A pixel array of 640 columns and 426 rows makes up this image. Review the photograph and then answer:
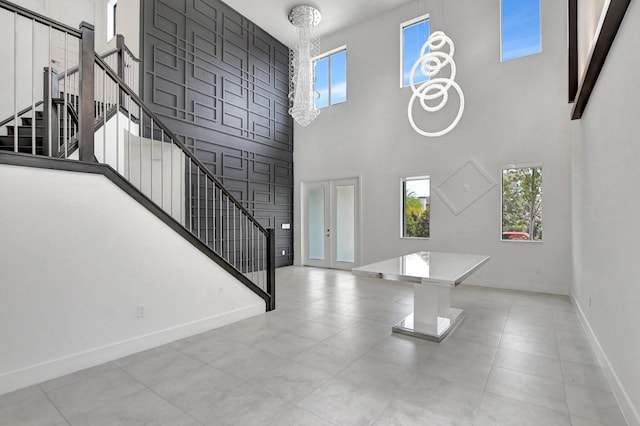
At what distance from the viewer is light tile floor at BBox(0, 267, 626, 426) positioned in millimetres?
2008

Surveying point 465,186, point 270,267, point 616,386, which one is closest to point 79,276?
point 270,267

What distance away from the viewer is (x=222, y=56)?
686 centimetres

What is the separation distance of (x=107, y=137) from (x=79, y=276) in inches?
105

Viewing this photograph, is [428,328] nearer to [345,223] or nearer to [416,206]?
[416,206]

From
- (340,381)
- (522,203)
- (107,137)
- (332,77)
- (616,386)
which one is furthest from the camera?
(332,77)

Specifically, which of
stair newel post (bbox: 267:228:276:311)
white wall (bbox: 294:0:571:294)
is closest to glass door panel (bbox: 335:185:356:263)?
white wall (bbox: 294:0:571:294)

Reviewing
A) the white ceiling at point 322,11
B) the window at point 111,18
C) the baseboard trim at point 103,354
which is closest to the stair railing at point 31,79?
the window at point 111,18

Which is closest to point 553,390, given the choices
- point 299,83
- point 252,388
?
point 252,388

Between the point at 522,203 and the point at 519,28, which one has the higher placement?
the point at 519,28

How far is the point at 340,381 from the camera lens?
8.00ft

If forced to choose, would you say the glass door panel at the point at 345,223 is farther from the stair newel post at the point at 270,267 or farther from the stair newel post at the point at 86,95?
the stair newel post at the point at 86,95

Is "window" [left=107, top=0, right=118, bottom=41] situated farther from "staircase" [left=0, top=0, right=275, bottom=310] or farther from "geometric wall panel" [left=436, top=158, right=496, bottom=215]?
"geometric wall panel" [left=436, top=158, right=496, bottom=215]

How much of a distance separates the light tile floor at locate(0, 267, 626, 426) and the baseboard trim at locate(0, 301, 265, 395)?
0.25ft

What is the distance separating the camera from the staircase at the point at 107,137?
276cm
